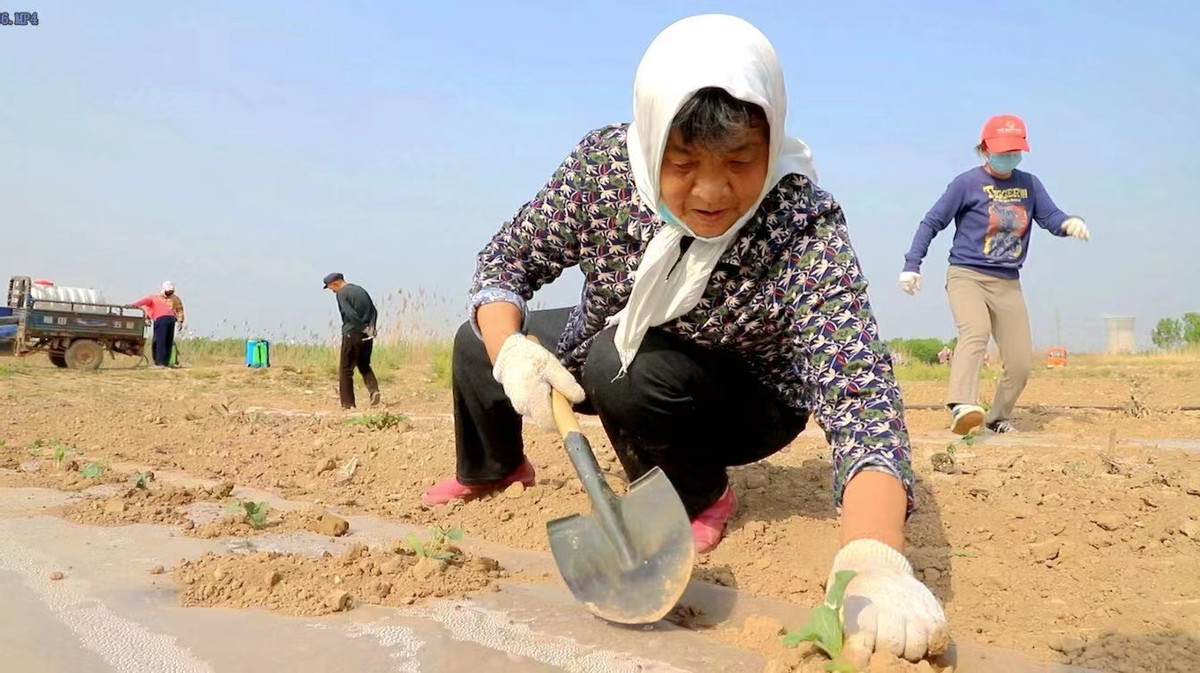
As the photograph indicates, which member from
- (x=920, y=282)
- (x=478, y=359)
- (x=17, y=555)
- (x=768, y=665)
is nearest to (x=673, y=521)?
(x=768, y=665)

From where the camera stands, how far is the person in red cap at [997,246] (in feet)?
15.6

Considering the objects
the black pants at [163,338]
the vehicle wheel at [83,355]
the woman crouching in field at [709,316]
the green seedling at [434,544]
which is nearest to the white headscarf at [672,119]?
the woman crouching in field at [709,316]

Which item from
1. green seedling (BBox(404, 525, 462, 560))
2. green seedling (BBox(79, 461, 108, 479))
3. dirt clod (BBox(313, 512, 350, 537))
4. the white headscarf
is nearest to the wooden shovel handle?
the white headscarf

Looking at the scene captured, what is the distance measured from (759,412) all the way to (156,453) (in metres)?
2.76

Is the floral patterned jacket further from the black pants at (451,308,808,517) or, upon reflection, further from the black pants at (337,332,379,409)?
the black pants at (337,332,379,409)

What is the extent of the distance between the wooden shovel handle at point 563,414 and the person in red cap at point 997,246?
340 cm

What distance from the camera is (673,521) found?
1.59 meters

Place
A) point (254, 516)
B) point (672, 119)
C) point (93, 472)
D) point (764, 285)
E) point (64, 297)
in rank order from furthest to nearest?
point (64, 297)
point (93, 472)
point (254, 516)
point (764, 285)
point (672, 119)

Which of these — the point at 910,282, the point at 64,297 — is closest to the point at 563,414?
the point at 910,282

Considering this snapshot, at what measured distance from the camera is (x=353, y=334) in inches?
309

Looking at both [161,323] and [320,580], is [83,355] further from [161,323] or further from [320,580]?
[320,580]

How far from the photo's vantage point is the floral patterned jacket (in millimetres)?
1652

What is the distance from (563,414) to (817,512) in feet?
3.02

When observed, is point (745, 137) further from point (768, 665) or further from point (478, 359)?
point (478, 359)
